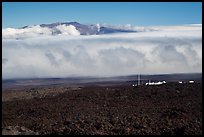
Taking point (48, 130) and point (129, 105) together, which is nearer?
point (48, 130)

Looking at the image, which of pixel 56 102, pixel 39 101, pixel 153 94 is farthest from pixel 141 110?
pixel 39 101

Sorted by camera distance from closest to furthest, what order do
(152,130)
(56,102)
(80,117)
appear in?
(152,130)
(80,117)
(56,102)

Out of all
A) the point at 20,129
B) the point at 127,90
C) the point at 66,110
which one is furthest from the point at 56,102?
the point at 20,129

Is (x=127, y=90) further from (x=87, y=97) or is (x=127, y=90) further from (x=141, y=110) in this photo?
(x=141, y=110)

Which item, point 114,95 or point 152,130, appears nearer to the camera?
point 152,130

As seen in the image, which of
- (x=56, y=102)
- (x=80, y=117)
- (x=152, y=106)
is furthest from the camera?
(x=56, y=102)

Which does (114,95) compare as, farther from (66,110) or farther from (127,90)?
(66,110)
